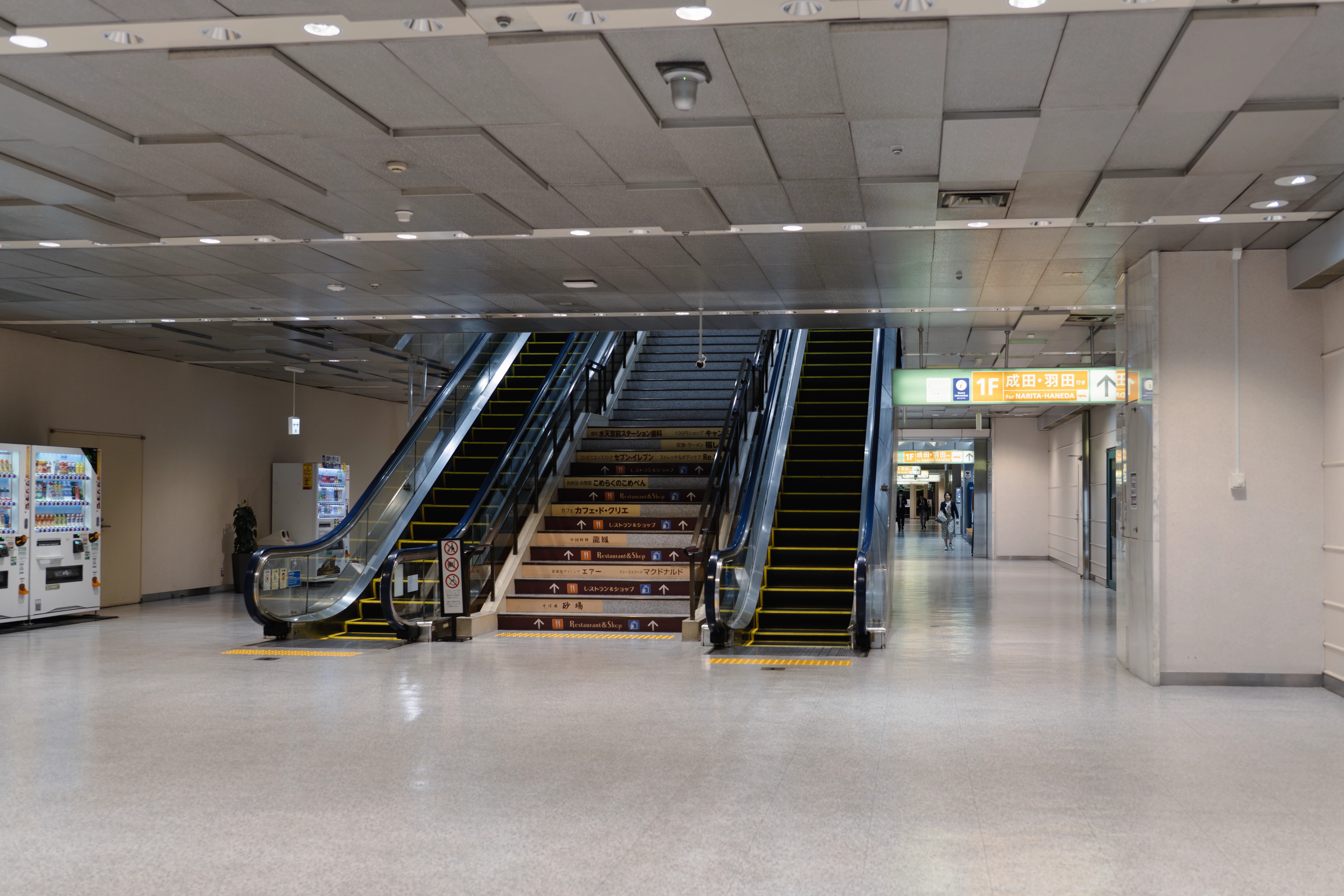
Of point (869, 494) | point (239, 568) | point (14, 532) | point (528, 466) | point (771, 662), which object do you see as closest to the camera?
point (771, 662)

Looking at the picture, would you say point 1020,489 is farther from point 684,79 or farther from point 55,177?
point 55,177

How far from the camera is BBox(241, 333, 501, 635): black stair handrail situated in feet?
33.7

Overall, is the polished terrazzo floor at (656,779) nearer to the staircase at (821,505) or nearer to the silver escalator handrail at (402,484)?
the staircase at (821,505)

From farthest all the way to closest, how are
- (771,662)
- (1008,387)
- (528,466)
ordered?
(528,466)
(1008,387)
(771,662)

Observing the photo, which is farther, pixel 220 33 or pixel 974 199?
pixel 974 199

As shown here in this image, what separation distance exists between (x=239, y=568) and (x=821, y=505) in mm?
8748

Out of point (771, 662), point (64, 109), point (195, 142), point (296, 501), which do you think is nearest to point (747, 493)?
point (771, 662)

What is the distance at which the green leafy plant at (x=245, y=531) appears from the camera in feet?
51.5

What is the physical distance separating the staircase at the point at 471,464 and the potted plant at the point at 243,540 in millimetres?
4073

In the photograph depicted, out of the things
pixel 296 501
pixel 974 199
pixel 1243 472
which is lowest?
pixel 296 501

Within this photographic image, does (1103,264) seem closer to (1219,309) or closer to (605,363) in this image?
(1219,309)

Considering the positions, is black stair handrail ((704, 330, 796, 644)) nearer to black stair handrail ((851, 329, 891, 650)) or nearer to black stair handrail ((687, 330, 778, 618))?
black stair handrail ((687, 330, 778, 618))

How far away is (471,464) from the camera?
13.6 meters

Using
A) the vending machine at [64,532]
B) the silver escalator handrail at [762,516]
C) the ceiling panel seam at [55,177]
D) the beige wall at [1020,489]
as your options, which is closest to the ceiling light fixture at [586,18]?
the ceiling panel seam at [55,177]
